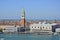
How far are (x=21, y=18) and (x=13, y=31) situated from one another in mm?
1252

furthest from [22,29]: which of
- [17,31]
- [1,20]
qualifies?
[1,20]

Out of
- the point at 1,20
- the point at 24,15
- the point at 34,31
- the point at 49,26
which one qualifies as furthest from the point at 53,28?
the point at 1,20

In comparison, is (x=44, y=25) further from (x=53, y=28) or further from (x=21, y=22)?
(x=21, y=22)

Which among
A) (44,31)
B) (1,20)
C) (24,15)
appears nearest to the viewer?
(44,31)

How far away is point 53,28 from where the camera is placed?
10.4 meters

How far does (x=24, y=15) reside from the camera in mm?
11133

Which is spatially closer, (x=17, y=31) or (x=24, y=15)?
(x=17, y=31)

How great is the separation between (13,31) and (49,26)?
5.59 feet

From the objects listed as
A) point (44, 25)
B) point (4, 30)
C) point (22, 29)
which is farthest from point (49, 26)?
point (4, 30)

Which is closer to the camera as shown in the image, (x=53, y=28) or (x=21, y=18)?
(x=53, y=28)

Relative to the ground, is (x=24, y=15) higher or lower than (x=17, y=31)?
higher

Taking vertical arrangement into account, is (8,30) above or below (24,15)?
below

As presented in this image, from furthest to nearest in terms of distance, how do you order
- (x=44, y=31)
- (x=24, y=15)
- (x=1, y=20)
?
1. (x=1, y=20)
2. (x=24, y=15)
3. (x=44, y=31)

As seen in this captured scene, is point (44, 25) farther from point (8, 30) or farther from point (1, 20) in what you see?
point (1, 20)
